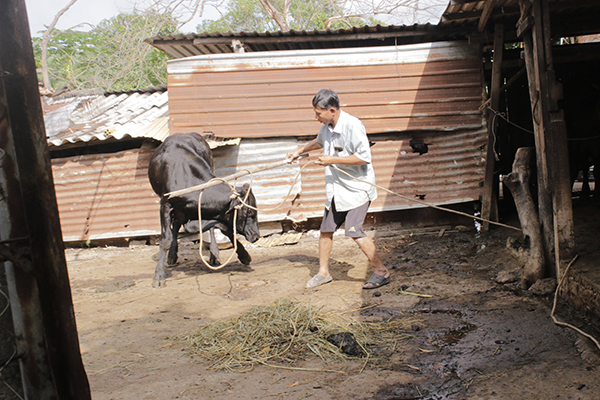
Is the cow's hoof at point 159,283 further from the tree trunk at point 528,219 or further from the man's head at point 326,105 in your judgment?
the tree trunk at point 528,219

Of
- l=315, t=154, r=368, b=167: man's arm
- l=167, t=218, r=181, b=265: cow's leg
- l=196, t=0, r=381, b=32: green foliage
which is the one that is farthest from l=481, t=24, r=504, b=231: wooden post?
l=196, t=0, r=381, b=32: green foliage

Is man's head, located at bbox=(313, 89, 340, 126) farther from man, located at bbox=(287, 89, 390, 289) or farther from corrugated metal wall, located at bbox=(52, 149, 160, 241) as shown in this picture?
corrugated metal wall, located at bbox=(52, 149, 160, 241)

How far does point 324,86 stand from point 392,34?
4.45ft

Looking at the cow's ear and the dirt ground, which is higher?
the cow's ear

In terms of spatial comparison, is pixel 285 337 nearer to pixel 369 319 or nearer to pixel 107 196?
pixel 369 319

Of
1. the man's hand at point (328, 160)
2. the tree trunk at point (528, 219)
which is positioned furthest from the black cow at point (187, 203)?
the tree trunk at point (528, 219)

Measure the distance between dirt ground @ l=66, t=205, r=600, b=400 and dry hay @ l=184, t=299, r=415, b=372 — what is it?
0.32 ft

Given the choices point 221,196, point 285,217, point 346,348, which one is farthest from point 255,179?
point 346,348

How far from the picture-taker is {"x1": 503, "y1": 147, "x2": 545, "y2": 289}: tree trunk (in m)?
3.73

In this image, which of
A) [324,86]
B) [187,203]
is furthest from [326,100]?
[324,86]

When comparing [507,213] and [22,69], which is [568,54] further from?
[22,69]

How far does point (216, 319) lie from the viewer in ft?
12.4

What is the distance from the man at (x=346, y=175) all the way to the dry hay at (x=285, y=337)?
96 centimetres

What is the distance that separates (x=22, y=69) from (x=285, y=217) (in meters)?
6.14
